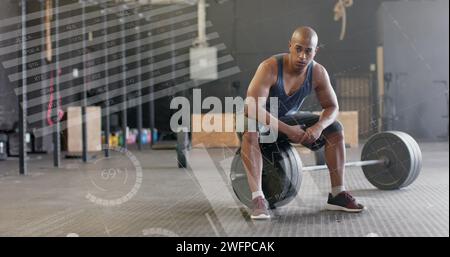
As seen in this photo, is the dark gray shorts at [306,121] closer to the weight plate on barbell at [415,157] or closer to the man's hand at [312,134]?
the man's hand at [312,134]

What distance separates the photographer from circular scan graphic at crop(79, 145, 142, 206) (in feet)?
9.59

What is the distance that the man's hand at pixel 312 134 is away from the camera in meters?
2.15

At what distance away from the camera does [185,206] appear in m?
2.55

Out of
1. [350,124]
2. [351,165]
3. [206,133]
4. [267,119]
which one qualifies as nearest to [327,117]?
[267,119]

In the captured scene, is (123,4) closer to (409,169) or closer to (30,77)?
(30,77)

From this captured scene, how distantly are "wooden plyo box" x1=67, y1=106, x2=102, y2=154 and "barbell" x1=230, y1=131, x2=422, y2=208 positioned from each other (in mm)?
3999

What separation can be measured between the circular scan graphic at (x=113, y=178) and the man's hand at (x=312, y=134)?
940mm

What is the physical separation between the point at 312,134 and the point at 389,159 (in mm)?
892

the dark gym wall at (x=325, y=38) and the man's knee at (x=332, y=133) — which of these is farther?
the dark gym wall at (x=325, y=38)

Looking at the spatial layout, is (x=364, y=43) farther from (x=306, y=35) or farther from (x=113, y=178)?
(x=306, y=35)

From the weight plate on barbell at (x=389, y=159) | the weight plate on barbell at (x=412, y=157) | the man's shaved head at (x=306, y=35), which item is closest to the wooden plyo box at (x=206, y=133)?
the weight plate on barbell at (x=389, y=159)

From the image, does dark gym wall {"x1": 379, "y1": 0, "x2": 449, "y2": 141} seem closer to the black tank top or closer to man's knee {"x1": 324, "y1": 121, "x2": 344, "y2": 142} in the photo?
man's knee {"x1": 324, "y1": 121, "x2": 344, "y2": 142}

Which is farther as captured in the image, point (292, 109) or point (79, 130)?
point (79, 130)

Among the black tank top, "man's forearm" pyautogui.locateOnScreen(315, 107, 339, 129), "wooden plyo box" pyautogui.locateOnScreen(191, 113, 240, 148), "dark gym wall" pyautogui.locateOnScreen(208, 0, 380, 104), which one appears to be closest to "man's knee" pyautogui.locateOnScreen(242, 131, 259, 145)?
the black tank top
